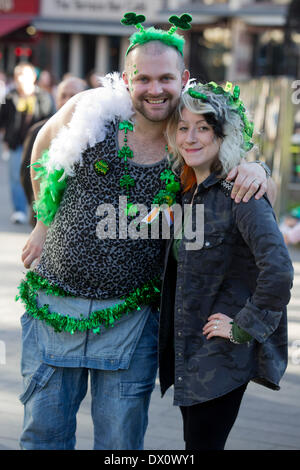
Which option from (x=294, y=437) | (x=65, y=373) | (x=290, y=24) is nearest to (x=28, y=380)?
(x=65, y=373)

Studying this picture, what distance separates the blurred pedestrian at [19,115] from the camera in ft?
33.6

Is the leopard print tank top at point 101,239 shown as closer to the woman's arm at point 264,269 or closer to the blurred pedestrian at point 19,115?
the woman's arm at point 264,269

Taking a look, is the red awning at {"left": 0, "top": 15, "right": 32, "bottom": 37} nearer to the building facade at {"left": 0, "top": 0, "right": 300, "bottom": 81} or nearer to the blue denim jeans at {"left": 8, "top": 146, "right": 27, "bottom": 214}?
the building facade at {"left": 0, "top": 0, "right": 300, "bottom": 81}

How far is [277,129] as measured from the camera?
10805 mm

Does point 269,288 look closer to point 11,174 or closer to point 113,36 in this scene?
point 11,174

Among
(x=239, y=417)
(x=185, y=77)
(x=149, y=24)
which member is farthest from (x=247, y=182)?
(x=149, y=24)

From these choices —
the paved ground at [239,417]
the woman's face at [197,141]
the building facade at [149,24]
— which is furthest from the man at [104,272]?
the building facade at [149,24]

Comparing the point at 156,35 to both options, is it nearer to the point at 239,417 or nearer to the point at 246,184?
the point at 246,184

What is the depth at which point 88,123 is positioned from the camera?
3244mm

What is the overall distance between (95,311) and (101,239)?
265 millimetres

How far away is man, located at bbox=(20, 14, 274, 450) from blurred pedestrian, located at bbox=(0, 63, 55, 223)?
6.90 meters

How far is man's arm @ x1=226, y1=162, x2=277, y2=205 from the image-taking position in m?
2.96

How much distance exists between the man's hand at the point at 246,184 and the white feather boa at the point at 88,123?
0.50 metres

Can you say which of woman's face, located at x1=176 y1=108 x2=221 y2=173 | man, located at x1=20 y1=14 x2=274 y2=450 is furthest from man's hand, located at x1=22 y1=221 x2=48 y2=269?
woman's face, located at x1=176 y1=108 x2=221 y2=173
